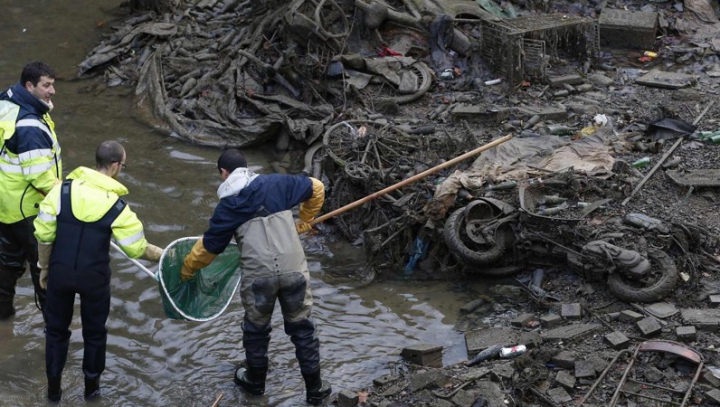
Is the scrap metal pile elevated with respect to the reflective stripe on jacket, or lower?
lower

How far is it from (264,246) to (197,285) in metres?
1.06

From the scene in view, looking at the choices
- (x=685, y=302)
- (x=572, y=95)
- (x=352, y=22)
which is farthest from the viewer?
(x=352, y=22)

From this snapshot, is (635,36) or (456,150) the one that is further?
(635,36)

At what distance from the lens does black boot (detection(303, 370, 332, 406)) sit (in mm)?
7422

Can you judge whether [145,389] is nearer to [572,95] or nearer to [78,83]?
A: [572,95]

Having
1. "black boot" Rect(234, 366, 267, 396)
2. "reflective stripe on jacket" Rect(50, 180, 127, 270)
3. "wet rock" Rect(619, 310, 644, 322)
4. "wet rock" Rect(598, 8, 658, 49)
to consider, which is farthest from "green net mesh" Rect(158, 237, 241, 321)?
"wet rock" Rect(598, 8, 658, 49)

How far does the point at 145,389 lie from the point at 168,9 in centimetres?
1048

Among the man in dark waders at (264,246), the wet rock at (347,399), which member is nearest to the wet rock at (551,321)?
the wet rock at (347,399)

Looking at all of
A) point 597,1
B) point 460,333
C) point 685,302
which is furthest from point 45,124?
point 597,1

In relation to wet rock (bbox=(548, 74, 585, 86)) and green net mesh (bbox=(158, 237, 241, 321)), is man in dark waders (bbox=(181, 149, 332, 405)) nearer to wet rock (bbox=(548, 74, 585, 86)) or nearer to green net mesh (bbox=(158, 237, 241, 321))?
green net mesh (bbox=(158, 237, 241, 321))

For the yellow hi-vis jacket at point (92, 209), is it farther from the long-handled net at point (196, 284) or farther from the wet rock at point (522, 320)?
the wet rock at point (522, 320)

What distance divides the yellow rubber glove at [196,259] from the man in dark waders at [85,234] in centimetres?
39

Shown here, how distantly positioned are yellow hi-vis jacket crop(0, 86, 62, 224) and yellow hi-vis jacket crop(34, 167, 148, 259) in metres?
0.99

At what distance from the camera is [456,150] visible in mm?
10836
